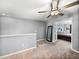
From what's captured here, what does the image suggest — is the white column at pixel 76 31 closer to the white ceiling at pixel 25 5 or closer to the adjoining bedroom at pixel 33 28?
the adjoining bedroom at pixel 33 28

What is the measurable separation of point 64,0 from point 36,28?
5.31 meters

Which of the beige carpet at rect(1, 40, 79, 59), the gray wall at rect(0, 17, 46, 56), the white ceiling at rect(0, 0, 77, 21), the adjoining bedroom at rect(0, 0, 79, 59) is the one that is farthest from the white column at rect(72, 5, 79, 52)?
the gray wall at rect(0, 17, 46, 56)

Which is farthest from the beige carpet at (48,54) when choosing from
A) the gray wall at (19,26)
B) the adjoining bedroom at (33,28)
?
the gray wall at (19,26)

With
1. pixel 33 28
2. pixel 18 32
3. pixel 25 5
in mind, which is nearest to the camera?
pixel 25 5

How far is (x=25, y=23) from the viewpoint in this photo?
21.9 ft

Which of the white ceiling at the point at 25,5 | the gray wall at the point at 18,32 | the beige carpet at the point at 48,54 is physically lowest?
the beige carpet at the point at 48,54

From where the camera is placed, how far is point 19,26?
6211mm

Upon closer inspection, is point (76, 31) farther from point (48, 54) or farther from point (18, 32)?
point (18, 32)

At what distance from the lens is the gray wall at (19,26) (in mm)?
5332

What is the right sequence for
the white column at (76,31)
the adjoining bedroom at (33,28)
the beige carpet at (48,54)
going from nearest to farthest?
1. the adjoining bedroom at (33,28)
2. the beige carpet at (48,54)
3. the white column at (76,31)

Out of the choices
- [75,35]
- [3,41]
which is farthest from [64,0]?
[3,41]

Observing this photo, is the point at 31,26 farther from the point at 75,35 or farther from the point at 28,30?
the point at 75,35

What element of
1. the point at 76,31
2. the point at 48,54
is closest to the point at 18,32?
the point at 48,54

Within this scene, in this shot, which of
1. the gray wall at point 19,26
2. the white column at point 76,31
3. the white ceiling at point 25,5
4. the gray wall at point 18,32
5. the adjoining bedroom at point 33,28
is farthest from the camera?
the gray wall at point 19,26
